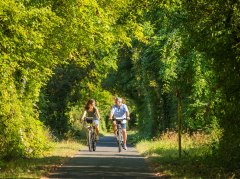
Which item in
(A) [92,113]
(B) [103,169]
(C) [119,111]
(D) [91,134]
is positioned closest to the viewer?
(B) [103,169]

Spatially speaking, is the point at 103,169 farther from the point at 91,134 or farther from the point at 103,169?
the point at 91,134

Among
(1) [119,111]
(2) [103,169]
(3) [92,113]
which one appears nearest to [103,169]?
(2) [103,169]

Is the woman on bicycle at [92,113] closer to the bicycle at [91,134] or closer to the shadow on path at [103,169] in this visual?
the bicycle at [91,134]

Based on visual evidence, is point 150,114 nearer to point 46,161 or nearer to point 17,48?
point 46,161

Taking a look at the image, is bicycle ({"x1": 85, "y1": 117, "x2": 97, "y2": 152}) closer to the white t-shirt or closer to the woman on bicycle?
the woman on bicycle

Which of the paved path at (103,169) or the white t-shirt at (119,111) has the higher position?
the white t-shirt at (119,111)

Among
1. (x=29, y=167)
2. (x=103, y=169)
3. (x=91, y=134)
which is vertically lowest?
(x=103, y=169)

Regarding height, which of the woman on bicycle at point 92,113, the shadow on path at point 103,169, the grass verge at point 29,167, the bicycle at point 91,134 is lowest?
the shadow on path at point 103,169

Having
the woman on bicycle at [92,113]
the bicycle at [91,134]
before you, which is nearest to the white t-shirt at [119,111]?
the woman on bicycle at [92,113]

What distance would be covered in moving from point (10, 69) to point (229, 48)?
17.3ft

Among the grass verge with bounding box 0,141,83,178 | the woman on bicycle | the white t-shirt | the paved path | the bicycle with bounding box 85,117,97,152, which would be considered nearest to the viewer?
the grass verge with bounding box 0,141,83,178

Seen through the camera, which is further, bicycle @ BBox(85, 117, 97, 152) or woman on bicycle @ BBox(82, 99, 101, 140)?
bicycle @ BBox(85, 117, 97, 152)

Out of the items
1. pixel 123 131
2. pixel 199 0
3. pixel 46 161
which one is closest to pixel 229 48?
pixel 199 0

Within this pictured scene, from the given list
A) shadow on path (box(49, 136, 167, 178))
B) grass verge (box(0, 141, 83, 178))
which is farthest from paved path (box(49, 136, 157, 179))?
grass verge (box(0, 141, 83, 178))
